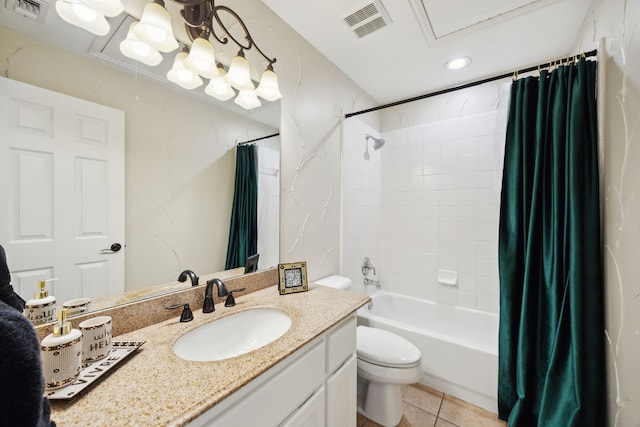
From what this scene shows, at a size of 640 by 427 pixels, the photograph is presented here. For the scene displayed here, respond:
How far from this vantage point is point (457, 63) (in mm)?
1949

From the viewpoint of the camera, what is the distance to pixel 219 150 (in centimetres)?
116

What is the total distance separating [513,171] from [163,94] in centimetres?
181

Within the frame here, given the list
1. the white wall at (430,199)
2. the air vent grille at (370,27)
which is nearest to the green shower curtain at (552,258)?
the white wall at (430,199)

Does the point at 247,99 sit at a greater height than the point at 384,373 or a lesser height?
greater

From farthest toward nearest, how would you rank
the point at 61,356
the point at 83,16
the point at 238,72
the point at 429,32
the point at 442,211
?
the point at 442,211
the point at 429,32
the point at 238,72
the point at 83,16
the point at 61,356

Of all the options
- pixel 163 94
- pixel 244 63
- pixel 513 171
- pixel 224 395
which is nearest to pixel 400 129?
pixel 513 171

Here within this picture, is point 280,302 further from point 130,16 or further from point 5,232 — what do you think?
point 130,16

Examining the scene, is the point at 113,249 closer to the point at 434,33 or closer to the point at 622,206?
the point at 622,206

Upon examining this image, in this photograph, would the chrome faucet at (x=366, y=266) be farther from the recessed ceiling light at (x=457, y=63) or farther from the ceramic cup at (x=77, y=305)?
the ceramic cup at (x=77, y=305)

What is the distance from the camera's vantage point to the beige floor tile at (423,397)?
1609 mm

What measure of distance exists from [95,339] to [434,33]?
2.25 metres

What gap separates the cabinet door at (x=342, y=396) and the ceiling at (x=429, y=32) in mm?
1307

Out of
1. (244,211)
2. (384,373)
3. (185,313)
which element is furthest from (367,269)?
(185,313)

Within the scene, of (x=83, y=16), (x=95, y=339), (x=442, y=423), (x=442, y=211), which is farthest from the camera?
(x=442, y=211)
